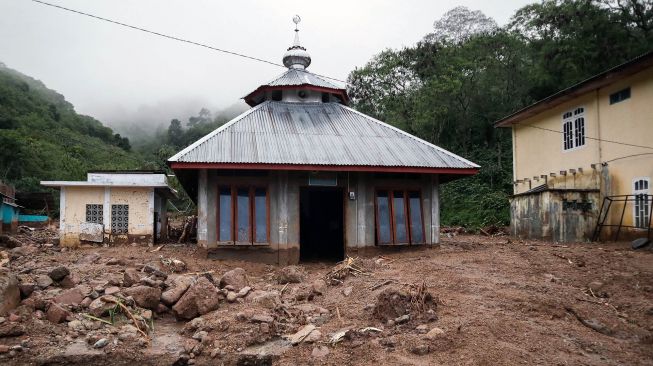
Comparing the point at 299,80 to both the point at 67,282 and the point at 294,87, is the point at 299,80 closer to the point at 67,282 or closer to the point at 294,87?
the point at 294,87

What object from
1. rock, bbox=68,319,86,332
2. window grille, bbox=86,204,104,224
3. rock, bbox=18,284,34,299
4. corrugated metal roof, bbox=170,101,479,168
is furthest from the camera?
window grille, bbox=86,204,104,224

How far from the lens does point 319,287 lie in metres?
10.2

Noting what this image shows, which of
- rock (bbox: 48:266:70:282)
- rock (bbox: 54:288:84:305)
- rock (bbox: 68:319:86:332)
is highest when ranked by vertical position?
rock (bbox: 48:266:70:282)

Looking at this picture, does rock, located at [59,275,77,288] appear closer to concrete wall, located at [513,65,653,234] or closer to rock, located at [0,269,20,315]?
rock, located at [0,269,20,315]

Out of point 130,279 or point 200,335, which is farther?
point 130,279

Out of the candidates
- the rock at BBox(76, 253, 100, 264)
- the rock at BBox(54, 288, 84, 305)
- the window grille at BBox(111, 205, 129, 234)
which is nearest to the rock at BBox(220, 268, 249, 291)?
the rock at BBox(54, 288, 84, 305)

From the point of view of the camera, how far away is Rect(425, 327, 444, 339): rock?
23.0 ft

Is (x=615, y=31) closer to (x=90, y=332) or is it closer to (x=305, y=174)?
(x=305, y=174)

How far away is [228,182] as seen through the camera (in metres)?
13.8

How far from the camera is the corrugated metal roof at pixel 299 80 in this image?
696 inches

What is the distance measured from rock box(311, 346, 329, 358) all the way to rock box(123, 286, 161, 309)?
11.5ft

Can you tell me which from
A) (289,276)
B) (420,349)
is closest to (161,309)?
(289,276)

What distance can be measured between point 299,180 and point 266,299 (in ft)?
18.3

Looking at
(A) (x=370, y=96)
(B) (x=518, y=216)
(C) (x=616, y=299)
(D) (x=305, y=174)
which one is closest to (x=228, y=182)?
(D) (x=305, y=174)
